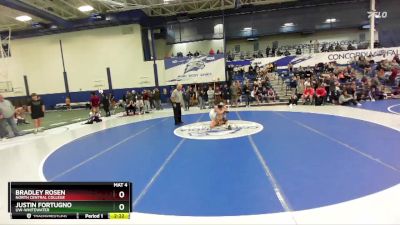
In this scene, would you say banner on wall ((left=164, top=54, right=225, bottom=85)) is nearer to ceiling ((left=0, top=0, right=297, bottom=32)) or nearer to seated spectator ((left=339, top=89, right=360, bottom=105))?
ceiling ((left=0, top=0, right=297, bottom=32))

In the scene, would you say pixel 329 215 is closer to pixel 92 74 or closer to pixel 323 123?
pixel 323 123

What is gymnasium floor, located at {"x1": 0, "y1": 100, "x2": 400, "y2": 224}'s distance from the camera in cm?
415

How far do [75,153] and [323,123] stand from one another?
310 inches

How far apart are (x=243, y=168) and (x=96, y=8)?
21429 mm

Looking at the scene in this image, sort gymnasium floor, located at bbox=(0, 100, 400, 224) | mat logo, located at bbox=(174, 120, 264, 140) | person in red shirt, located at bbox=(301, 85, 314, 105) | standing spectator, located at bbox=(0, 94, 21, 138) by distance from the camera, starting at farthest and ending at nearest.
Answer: person in red shirt, located at bbox=(301, 85, 314, 105) → standing spectator, located at bbox=(0, 94, 21, 138) → mat logo, located at bbox=(174, 120, 264, 140) → gymnasium floor, located at bbox=(0, 100, 400, 224)

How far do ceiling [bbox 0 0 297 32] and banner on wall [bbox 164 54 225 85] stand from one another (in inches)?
159

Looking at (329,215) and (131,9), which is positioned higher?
(131,9)

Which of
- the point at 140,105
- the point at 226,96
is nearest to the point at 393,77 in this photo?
the point at 226,96

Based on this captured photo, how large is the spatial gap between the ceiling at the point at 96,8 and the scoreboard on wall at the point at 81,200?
61.9 ft

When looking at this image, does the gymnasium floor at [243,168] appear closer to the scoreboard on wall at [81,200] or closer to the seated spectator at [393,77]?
the scoreboard on wall at [81,200]

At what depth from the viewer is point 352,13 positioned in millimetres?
24766

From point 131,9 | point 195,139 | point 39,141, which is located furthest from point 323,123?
point 131,9

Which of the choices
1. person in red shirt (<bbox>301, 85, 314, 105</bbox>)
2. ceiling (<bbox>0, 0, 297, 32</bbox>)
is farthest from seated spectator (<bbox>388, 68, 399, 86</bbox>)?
ceiling (<bbox>0, 0, 297, 32</bbox>)

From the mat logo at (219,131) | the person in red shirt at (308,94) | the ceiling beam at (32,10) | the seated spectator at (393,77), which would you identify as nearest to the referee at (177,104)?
the mat logo at (219,131)
